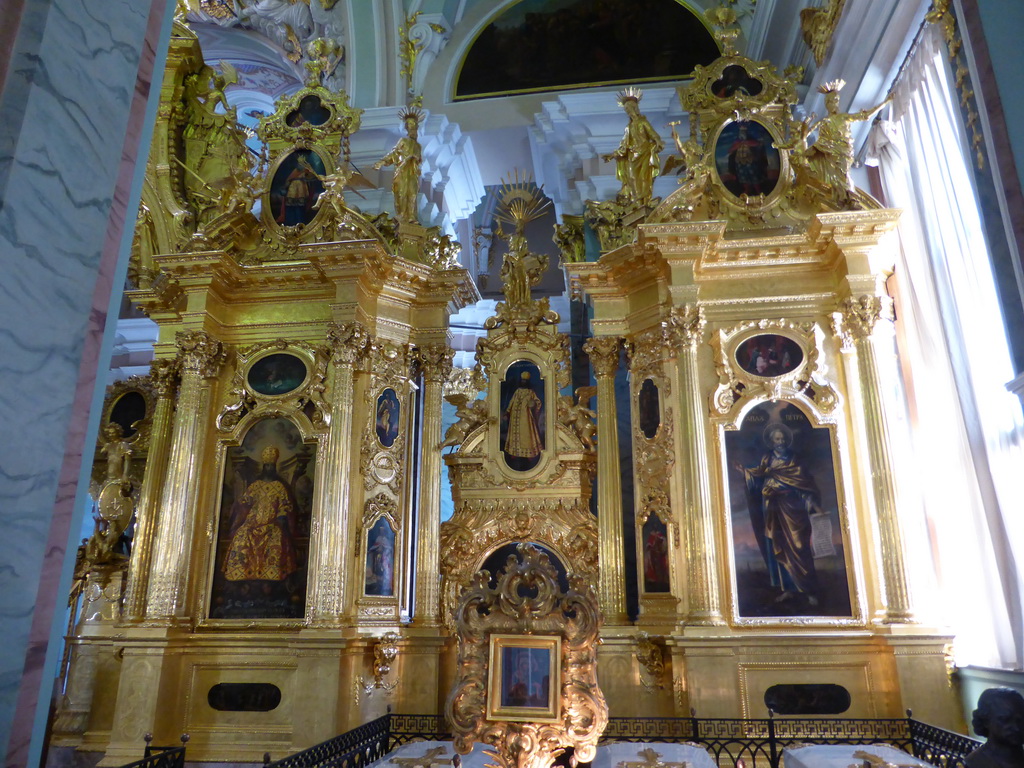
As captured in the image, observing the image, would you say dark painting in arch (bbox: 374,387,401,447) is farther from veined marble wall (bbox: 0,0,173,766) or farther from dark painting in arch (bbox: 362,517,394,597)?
veined marble wall (bbox: 0,0,173,766)

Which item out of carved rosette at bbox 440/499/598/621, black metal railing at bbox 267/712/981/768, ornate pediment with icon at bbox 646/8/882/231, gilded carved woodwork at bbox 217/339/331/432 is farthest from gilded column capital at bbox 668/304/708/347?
gilded carved woodwork at bbox 217/339/331/432

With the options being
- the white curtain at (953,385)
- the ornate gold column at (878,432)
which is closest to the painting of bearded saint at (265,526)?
the ornate gold column at (878,432)

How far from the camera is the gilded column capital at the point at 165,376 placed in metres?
10.4

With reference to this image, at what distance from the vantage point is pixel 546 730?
5.54 metres

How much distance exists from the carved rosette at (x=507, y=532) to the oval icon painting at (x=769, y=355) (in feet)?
8.34

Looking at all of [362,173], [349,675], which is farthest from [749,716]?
[362,173]

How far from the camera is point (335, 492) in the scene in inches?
369

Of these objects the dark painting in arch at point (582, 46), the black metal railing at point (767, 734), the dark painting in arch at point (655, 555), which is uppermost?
the dark painting in arch at point (582, 46)

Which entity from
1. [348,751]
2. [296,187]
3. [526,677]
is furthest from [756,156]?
[348,751]

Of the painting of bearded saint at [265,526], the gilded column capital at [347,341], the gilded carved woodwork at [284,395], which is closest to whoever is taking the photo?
the painting of bearded saint at [265,526]

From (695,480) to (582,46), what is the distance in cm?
804

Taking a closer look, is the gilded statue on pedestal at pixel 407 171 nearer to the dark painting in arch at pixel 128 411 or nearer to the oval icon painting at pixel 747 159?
the oval icon painting at pixel 747 159

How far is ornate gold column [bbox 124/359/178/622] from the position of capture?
9.45 meters

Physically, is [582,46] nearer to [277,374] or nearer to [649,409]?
[649,409]
